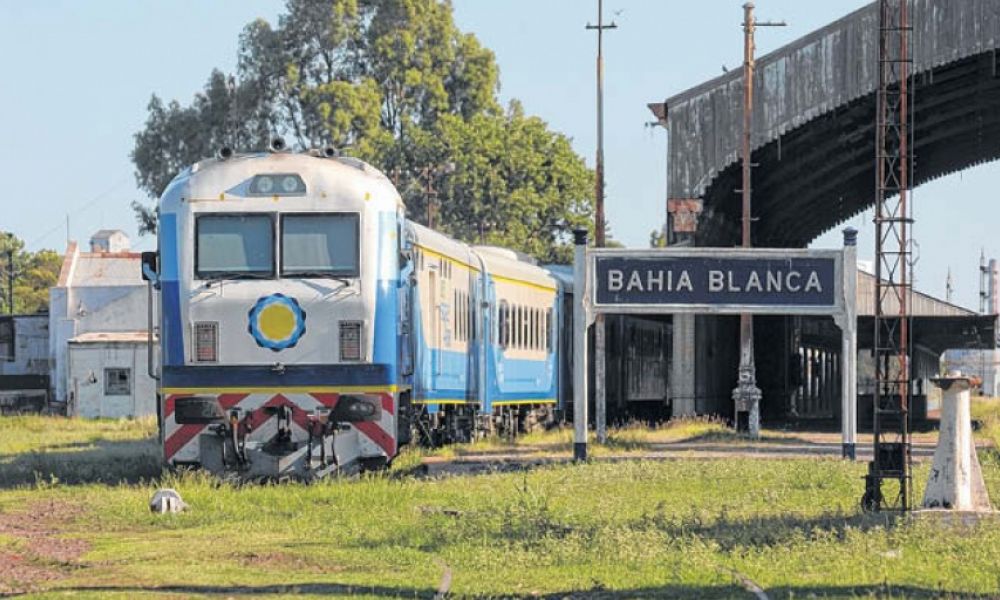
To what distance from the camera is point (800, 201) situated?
55.2 m

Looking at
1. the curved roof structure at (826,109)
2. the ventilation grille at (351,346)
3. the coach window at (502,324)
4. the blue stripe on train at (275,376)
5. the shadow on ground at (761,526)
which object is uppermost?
the curved roof structure at (826,109)

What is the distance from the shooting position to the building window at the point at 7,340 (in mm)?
80062

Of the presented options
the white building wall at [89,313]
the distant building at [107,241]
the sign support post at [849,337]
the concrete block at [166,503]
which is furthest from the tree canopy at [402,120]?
the concrete block at [166,503]

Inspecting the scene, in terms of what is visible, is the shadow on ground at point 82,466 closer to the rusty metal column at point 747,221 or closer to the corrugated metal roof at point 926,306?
the rusty metal column at point 747,221

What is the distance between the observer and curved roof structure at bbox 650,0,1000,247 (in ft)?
130

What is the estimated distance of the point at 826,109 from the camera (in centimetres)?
4153

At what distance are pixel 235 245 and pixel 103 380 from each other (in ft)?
149

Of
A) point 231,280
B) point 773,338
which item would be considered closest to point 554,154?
point 773,338

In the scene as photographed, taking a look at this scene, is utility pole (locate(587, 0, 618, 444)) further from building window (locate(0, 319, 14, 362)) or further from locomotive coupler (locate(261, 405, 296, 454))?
building window (locate(0, 319, 14, 362))

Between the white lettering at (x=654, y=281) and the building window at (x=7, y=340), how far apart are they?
188 feet

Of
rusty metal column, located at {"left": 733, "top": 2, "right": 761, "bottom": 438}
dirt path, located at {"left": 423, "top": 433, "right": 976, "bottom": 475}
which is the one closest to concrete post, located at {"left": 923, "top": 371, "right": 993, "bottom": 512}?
dirt path, located at {"left": 423, "top": 433, "right": 976, "bottom": 475}

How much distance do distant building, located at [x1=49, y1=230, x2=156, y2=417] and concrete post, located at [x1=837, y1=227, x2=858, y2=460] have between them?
133 feet

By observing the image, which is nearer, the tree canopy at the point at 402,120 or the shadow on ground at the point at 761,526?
the shadow on ground at the point at 761,526

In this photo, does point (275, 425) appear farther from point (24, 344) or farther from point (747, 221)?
point (24, 344)
